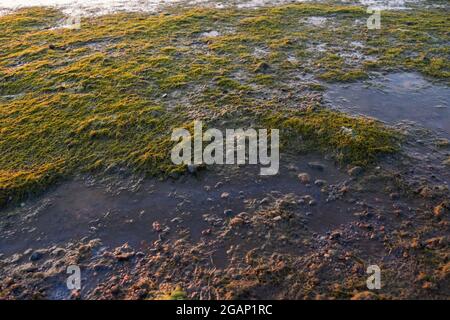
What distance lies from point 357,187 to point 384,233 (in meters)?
1.38

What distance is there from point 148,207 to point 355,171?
480cm

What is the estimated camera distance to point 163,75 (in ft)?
Answer: 45.5

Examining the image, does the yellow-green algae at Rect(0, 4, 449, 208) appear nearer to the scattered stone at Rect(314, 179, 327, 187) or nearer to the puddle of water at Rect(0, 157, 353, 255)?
the puddle of water at Rect(0, 157, 353, 255)

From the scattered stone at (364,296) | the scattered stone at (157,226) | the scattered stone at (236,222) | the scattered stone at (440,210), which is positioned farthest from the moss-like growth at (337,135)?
the scattered stone at (157,226)

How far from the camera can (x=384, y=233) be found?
25.0 ft

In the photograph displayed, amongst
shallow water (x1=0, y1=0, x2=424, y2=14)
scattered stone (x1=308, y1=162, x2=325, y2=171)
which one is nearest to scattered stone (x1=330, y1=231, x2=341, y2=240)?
scattered stone (x1=308, y1=162, x2=325, y2=171)

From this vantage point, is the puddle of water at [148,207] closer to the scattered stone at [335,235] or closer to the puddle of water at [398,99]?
the scattered stone at [335,235]

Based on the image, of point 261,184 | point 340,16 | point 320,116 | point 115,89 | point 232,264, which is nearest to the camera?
point 232,264

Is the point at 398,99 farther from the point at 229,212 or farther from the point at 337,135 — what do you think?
the point at 229,212

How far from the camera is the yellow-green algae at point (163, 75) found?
33.4 ft

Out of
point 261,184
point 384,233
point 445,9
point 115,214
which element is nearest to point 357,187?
point 384,233

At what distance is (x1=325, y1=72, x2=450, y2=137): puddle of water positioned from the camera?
10.9 m

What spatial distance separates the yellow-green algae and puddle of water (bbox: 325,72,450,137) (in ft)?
2.18

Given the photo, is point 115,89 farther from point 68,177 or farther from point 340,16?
point 340,16
